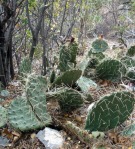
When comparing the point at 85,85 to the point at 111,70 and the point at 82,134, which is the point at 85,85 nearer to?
the point at 111,70

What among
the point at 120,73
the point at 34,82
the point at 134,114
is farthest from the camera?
the point at 120,73

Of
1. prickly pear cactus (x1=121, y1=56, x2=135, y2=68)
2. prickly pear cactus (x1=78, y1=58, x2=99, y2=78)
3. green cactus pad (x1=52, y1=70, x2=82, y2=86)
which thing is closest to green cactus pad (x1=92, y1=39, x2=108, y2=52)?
prickly pear cactus (x1=78, y1=58, x2=99, y2=78)

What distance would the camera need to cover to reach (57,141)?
7.60 ft

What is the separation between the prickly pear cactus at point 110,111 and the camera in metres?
2.22

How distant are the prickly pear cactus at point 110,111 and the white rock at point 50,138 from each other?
0.22 meters

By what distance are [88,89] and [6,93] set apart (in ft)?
3.24

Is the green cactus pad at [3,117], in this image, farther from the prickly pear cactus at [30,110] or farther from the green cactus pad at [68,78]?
the green cactus pad at [68,78]

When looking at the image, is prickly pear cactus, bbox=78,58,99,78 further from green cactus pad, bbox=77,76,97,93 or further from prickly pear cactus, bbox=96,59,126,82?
green cactus pad, bbox=77,76,97,93

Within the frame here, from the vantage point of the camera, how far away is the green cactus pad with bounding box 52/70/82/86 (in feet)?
8.86

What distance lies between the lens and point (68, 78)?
9.04 feet

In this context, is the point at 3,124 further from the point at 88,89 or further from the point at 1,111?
the point at 88,89

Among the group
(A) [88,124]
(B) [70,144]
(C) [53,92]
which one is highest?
(C) [53,92]

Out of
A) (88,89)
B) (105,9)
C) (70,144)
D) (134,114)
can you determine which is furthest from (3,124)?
(105,9)

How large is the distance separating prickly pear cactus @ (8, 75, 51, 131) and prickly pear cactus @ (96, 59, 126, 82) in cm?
99
